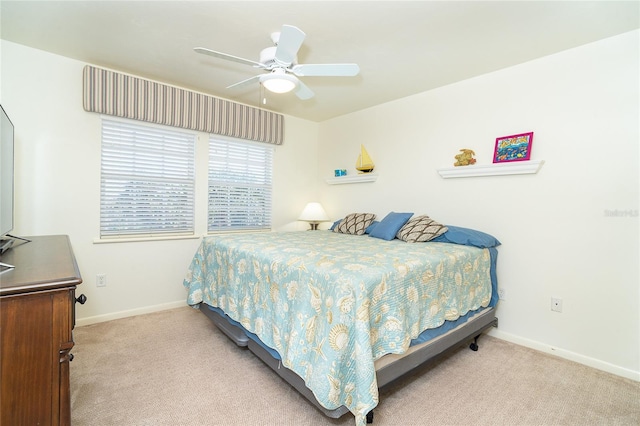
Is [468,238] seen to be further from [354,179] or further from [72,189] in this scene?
[72,189]

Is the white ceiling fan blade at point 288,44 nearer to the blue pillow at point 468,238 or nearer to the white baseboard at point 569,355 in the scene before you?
the blue pillow at point 468,238

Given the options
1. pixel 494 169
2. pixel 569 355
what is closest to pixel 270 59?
pixel 494 169

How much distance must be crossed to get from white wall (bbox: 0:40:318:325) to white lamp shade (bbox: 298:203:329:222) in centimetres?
147

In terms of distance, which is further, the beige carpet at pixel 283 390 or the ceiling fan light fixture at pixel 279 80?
the ceiling fan light fixture at pixel 279 80

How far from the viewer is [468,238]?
2559 mm

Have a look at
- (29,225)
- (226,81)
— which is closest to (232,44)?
(226,81)

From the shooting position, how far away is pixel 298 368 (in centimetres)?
155

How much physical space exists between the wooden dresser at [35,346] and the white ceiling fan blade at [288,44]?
1513 mm

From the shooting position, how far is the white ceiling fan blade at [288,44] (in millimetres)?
1620

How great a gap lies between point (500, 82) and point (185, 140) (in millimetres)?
3286

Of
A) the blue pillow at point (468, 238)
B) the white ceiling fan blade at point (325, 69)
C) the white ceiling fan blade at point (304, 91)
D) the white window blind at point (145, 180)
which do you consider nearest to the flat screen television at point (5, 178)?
the white window blind at point (145, 180)

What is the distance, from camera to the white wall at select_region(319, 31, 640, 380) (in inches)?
84.0

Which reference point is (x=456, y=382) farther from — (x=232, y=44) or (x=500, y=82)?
(x=232, y=44)

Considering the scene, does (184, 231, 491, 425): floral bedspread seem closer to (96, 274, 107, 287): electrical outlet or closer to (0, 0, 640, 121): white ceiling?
(96, 274, 107, 287): electrical outlet
